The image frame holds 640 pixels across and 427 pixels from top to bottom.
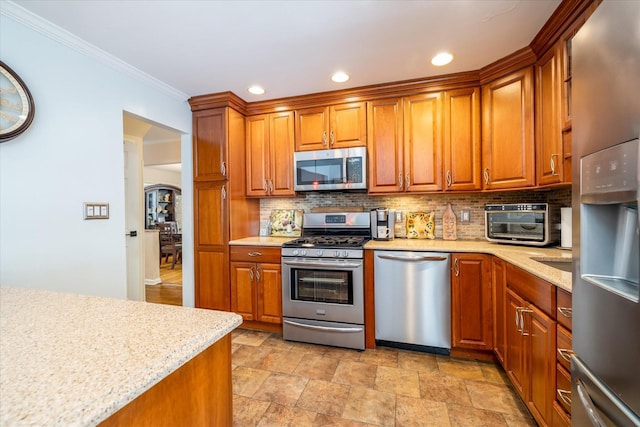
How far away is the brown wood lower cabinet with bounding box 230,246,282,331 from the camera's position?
8.75 feet

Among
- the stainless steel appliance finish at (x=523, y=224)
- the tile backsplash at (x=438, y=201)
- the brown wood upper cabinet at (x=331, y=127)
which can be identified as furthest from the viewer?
the brown wood upper cabinet at (x=331, y=127)

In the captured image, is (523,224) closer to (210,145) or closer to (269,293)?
(269,293)

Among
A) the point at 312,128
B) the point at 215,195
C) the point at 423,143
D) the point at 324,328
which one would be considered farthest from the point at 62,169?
the point at 423,143

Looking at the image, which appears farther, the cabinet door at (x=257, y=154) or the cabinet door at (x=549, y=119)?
the cabinet door at (x=257, y=154)

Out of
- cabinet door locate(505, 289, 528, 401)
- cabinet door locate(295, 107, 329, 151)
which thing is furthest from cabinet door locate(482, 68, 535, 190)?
cabinet door locate(295, 107, 329, 151)

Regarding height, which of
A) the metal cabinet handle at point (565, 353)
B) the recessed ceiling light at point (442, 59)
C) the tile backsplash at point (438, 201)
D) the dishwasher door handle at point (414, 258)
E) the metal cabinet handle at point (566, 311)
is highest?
the recessed ceiling light at point (442, 59)

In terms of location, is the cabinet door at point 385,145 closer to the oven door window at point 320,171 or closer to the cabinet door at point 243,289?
the oven door window at point 320,171

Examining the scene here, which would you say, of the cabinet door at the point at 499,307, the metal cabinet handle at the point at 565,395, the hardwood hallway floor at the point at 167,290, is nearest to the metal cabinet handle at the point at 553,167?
the cabinet door at the point at 499,307

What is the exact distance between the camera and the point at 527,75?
82.0 inches

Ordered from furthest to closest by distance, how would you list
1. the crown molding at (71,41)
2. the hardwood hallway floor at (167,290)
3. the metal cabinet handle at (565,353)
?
the hardwood hallway floor at (167,290), the crown molding at (71,41), the metal cabinet handle at (565,353)

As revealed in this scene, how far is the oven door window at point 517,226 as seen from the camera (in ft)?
6.78

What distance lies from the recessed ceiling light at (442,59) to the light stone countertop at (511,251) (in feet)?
4.85

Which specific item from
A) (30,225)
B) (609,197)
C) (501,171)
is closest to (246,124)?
(30,225)

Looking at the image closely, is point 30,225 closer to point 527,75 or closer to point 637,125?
point 637,125
